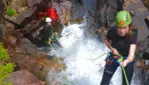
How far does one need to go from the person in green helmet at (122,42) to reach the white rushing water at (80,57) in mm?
1504

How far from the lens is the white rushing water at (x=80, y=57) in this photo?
9117mm

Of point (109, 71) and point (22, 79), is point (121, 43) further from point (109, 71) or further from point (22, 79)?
point (22, 79)

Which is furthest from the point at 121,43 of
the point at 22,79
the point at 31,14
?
the point at 31,14

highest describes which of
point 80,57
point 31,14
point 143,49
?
point 31,14

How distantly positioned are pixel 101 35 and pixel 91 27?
43.9 inches

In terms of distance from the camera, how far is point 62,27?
43.9 ft

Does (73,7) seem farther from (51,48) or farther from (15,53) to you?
(15,53)

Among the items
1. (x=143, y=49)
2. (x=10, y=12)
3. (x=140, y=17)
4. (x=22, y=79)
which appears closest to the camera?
(x=22, y=79)

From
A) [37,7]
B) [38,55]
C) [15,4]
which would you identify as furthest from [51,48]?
[15,4]

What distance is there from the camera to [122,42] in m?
5.50

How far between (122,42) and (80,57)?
18.6ft

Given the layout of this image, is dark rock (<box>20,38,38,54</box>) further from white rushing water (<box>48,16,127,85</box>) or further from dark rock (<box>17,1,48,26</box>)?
dark rock (<box>17,1,48,26</box>)

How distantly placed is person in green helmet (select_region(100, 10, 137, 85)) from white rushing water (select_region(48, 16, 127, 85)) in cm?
150

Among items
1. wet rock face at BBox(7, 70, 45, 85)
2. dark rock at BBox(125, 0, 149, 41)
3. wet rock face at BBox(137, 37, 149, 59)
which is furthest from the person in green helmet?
dark rock at BBox(125, 0, 149, 41)
